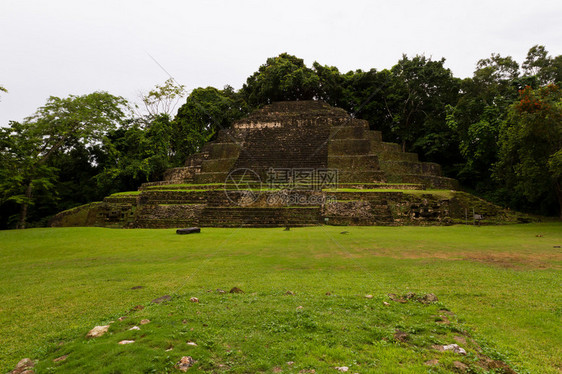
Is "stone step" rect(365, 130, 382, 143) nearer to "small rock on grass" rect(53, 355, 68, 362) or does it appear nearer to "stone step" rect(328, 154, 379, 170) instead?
"stone step" rect(328, 154, 379, 170)

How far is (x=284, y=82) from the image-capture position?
2656cm

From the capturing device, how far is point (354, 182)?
1762 cm

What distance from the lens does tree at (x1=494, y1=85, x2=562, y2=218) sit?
1120 cm

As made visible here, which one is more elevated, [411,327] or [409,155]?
[409,155]

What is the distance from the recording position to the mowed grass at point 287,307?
2398mm

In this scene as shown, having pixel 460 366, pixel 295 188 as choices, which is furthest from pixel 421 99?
pixel 460 366

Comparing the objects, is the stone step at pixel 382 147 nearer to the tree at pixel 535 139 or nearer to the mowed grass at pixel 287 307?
the tree at pixel 535 139

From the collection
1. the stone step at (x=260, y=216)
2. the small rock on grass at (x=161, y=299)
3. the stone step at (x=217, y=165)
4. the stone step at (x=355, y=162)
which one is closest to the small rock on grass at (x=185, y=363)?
the small rock on grass at (x=161, y=299)

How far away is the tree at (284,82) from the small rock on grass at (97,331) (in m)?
25.5

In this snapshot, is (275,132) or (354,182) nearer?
(354,182)

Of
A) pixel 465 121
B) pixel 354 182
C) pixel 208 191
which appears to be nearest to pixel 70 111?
pixel 208 191

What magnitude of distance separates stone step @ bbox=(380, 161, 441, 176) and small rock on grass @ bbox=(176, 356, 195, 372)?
18.4 meters

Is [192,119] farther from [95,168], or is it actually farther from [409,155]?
[409,155]

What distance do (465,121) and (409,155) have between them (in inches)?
156
